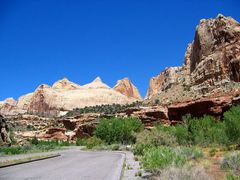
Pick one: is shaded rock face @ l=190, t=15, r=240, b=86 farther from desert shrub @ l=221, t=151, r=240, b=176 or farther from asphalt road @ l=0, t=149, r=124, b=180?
desert shrub @ l=221, t=151, r=240, b=176

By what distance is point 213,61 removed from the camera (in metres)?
74.2

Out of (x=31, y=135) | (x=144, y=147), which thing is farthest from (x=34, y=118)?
(x=144, y=147)

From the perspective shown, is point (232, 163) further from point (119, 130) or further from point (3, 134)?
point (119, 130)

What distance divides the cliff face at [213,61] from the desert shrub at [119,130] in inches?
555

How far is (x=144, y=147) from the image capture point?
31.2 metres

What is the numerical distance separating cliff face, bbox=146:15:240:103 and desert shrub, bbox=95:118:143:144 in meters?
14.1

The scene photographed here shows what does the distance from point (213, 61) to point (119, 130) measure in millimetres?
26138

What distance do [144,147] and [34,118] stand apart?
76.4m

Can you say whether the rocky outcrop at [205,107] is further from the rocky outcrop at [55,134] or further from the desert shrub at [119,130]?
the rocky outcrop at [55,134]

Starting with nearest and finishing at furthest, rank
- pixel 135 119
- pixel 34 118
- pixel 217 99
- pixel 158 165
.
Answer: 1. pixel 158 165
2. pixel 217 99
3. pixel 135 119
4. pixel 34 118

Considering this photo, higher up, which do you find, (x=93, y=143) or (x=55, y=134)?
(x=55, y=134)

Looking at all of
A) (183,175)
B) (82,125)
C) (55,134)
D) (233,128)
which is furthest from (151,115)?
(183,175)

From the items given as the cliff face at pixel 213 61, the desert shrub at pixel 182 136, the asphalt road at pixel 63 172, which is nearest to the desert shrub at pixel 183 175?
the asphalt road at pixel 63 172

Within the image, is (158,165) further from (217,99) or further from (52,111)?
(52,111)
